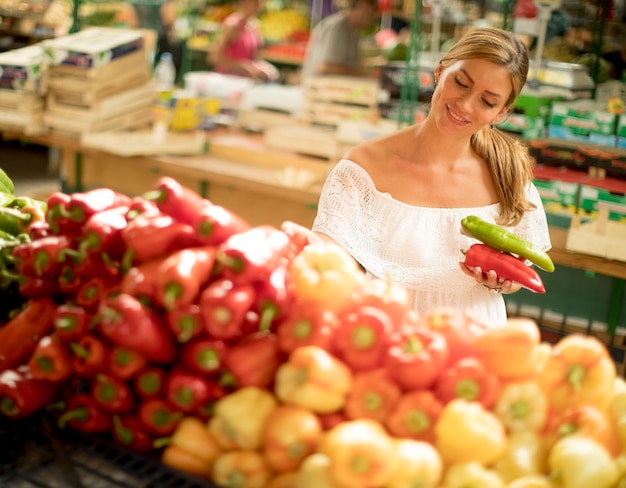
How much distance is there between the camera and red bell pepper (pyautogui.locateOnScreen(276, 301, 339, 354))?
1224 millimetres

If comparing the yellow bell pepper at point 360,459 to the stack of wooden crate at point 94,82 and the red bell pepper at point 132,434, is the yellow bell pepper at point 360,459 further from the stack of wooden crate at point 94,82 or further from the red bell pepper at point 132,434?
the stack of wooden crate at point 94,82

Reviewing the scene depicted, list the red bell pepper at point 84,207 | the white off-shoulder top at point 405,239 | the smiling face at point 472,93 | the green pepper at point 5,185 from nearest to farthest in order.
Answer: the red bell pepper at point 84,207 < the green pepper at point 5,185 < the smiling face at point 472,93 < the white off-shoulder top at point 405,239

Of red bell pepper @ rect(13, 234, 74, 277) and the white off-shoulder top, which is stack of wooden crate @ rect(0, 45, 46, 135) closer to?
the white off-shoulder top

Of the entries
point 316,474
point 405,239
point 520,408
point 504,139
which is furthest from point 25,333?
point 504,139

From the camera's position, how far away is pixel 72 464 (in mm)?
1229

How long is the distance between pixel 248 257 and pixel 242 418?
0.24 meters

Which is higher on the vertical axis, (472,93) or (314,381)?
(472,93)

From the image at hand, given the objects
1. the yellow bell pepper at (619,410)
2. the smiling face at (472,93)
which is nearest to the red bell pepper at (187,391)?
the yellow bell pepper at (619,410)

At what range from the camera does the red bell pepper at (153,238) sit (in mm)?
1297

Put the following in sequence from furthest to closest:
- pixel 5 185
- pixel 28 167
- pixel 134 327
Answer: pixel 28 167 → pixel 5 185 → pixel 134 327

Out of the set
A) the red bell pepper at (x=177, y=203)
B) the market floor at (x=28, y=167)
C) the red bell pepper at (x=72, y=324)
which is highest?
the red bell pepper at (x=177, y=203)

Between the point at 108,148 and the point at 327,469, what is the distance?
387cm

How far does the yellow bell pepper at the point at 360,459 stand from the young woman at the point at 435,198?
116 cm

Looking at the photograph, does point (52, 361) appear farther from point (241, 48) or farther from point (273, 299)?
point (241, 48)
